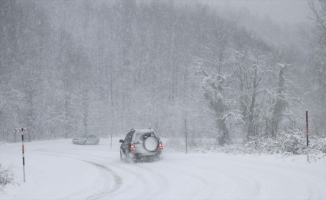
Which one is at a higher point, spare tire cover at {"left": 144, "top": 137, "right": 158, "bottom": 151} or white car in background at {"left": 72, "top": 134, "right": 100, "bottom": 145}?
spare tire cover at {"left": 144, "top": 137, "right": 158, "bottom": 151}

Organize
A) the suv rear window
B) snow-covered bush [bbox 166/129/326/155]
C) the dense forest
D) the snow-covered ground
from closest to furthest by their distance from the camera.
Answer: the snow-covered ground
snow-covered bush [bbox 166/129/326/155]
the suv rear window
the dense forest

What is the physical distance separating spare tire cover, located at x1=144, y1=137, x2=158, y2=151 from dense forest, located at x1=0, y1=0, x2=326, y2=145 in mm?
13440

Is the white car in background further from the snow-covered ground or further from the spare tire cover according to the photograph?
the snow-covered ground

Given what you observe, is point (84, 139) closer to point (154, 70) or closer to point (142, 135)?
point (142, 135)

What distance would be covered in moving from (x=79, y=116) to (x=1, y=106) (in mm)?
13120

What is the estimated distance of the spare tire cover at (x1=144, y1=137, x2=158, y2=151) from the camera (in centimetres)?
1639

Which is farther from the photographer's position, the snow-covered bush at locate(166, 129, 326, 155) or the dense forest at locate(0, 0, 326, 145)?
the dense forest at locate(0, 0, 326, 145)

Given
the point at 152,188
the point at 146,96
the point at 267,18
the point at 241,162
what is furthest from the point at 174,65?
the point at 152,188

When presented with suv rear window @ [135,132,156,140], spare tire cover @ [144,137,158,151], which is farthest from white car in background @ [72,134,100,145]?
spare tire cover @ [144,137,158,151]

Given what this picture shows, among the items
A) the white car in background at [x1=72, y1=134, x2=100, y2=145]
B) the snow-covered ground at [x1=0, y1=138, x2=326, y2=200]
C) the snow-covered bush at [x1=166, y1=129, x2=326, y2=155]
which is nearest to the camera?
the snow-covered ground at [x1=0, y1=138, x2=326, y2=200]

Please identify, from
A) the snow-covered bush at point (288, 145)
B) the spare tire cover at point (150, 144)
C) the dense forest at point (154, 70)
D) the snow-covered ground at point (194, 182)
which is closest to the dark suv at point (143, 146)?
the spare tire cover at point (150, 144)

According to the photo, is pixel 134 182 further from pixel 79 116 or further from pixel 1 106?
pixel 79 116

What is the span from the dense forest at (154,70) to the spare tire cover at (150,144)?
13.4m

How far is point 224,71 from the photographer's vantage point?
36156mm
